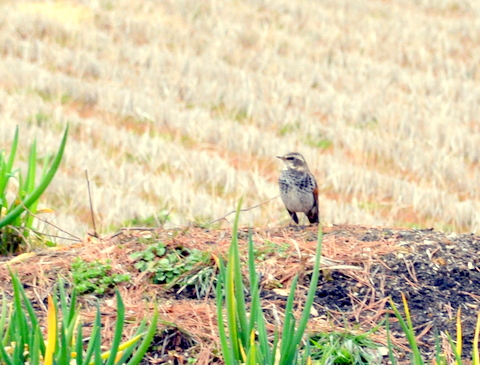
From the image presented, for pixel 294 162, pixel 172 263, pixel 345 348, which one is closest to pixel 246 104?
pixel 294 162

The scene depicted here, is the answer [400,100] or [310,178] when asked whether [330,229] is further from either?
[400,100]

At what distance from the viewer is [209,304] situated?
4.33 metres

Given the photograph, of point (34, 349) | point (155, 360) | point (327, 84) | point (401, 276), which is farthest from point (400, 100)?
point (34, 349)

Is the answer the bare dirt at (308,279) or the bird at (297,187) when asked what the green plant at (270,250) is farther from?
the bird at (297,187)

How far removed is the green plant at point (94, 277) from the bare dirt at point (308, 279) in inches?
1.8

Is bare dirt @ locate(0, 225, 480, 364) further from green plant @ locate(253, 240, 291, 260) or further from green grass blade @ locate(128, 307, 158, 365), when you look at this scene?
green grass blade @ locate(128, 307, 158, 365)

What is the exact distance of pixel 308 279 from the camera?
4.53 metres

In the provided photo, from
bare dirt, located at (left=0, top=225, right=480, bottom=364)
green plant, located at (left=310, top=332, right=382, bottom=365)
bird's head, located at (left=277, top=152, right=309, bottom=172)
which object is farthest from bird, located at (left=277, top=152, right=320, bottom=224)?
green plant, located at (left=310, top=332, right=382, bottom=365)

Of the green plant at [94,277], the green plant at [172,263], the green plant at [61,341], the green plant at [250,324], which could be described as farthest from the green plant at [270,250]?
the green plant at [61,341]

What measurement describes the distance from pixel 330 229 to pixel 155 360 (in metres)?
2.09

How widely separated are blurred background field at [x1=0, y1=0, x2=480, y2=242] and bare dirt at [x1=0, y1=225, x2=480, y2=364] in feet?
5.41

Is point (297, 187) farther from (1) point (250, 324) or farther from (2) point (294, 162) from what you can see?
(1) point (250, 324)

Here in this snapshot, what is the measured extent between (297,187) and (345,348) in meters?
3.06

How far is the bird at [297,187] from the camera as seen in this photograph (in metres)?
6.84
